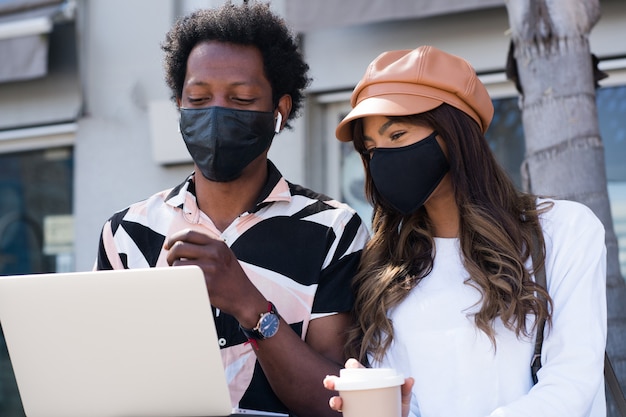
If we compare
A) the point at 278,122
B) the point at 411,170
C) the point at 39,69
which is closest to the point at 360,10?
the point at 39,69

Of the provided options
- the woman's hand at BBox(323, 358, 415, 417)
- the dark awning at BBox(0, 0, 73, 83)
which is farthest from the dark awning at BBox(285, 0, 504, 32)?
the woman's hand at BBox(323, 358, 415, 417)

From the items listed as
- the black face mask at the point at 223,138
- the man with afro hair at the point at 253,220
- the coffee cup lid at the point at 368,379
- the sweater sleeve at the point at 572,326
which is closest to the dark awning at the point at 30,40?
the man with afro hair at the point at 253,220

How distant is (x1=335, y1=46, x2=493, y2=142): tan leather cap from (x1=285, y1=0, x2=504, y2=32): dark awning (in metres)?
2.28

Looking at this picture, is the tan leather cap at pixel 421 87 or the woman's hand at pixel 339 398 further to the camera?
the tan leather cap at pixel 421 87

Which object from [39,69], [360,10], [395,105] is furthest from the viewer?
[39,69]

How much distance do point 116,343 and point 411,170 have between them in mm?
975

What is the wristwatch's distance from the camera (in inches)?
92.1

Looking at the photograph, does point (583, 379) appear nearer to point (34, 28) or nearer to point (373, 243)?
point (373, 243)

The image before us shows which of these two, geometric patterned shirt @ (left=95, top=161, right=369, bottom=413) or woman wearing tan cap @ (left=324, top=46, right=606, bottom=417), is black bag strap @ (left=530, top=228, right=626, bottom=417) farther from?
geometric patterned shirt @ (left=95, top=161, right=369, bottom=413)

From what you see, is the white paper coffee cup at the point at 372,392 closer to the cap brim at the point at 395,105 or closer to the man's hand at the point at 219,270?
the man's hand at the point at 219,270

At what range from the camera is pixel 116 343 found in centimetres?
203

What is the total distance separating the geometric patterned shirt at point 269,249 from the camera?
268 cm

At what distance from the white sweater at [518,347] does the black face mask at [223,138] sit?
644 millimetres

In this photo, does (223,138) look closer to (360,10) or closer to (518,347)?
(518,347)
